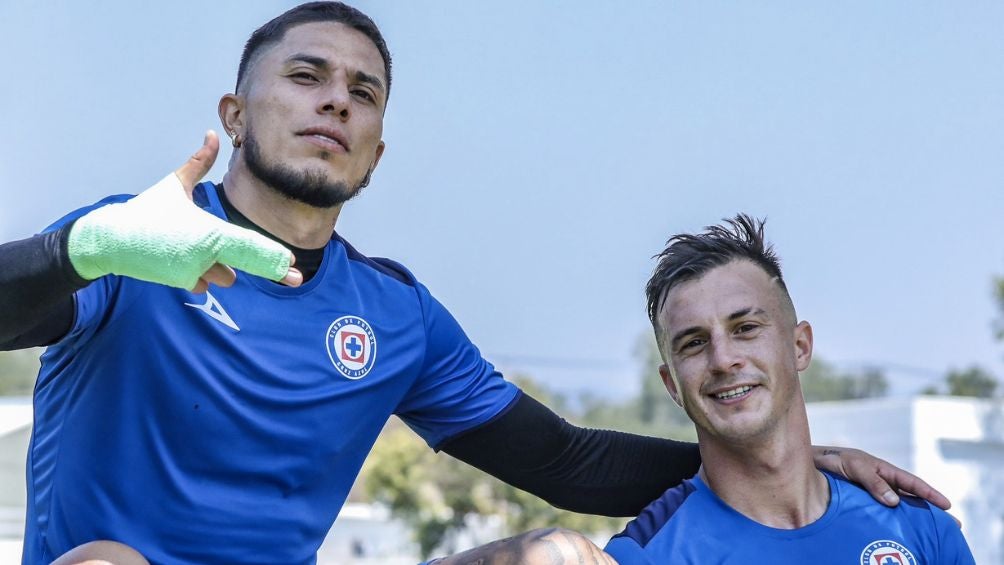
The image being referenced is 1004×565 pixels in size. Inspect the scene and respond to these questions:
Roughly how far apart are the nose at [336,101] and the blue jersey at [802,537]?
1170 millimetres

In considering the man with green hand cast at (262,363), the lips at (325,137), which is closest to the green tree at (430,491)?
the man with green hand cast at (262,363)

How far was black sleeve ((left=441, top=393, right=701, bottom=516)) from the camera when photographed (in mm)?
3115

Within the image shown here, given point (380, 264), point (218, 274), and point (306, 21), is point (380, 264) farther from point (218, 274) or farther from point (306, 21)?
point (218, 274)

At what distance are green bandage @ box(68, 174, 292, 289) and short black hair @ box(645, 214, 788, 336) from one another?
4.02ft

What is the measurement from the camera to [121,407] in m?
2.50

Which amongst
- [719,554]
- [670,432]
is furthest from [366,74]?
[670,432]

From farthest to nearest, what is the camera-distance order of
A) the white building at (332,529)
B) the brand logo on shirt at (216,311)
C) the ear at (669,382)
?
the white building at (332,529) < the ear at (669,382) < the brand logo on shirt at (216,311)

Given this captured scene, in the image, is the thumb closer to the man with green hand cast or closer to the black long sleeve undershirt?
the man with green hand cast

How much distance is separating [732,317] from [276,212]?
3.65 feet

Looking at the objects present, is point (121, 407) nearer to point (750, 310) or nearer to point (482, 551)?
point (482, 551)

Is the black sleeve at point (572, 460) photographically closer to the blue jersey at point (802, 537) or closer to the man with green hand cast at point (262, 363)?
the man with green hand cast at point (262, 363)

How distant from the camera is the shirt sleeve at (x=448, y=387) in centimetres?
303

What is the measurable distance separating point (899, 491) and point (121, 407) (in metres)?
1.81

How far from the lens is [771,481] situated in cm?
276
